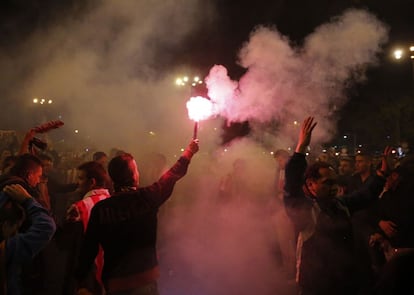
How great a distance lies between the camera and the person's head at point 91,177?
3709mm

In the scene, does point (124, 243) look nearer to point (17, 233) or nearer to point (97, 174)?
point (17, 233)

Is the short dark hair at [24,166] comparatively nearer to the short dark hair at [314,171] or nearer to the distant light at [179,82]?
the short dark hair at [314,171]

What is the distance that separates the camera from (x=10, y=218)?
2672 millimetres

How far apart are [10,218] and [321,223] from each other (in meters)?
2.26

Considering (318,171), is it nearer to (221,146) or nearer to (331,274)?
(331,274)

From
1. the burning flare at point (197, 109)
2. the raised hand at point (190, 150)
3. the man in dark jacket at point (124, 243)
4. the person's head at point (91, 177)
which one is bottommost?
the man in dark jacket at point (124, 243)

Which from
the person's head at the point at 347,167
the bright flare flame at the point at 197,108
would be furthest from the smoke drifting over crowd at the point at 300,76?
the bright flare flame at the point at 197,108

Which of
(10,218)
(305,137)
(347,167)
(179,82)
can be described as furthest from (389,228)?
(179,82)

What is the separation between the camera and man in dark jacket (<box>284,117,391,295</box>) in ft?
9.70

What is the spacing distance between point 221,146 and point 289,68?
315 centimetres

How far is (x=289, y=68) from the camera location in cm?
745

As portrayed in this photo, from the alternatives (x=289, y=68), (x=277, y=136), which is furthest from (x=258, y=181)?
(x=289, y=68)

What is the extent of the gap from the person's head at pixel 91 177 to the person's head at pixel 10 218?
41.0 inches

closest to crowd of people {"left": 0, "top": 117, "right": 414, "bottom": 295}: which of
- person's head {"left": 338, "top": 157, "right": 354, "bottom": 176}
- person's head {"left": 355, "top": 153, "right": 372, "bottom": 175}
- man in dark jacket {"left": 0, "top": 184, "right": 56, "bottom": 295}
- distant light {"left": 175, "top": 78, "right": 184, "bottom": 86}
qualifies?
man in dark jacket {"left": 0, "top": 184, "right": 56, "bottom": 295}
